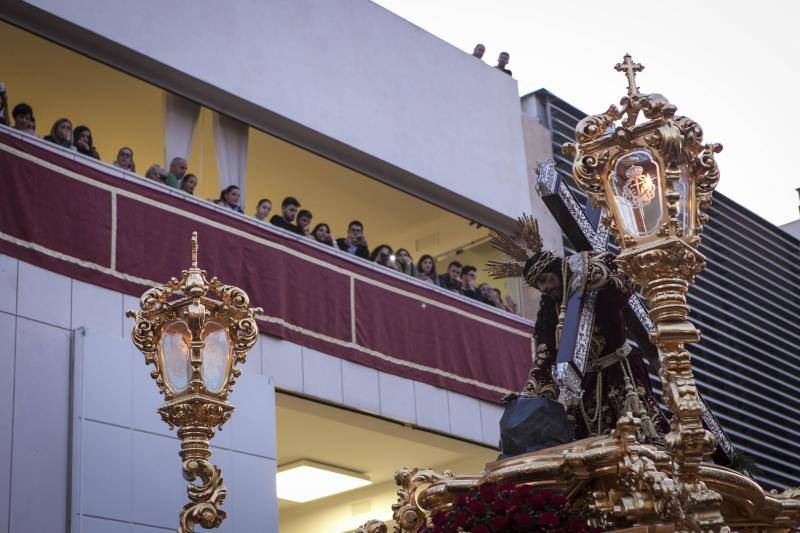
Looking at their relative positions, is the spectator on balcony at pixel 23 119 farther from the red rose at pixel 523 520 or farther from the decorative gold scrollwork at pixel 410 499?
the red rose at pixel 523 520

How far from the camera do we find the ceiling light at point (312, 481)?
53.9ft

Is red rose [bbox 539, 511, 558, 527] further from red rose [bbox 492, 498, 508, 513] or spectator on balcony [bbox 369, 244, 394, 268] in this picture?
spectator on balcony [bbox 369, 244, 394, 268]

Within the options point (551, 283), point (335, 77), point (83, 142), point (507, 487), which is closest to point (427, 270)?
point (335, 77)

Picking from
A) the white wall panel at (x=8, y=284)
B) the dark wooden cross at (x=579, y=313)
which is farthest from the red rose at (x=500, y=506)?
the white wall panel at (x=8, y=284)

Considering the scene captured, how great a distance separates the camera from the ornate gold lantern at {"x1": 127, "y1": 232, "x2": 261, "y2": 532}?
291 inches

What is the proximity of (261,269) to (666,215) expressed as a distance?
7.55 metres

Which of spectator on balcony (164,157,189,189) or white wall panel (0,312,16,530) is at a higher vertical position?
spectator on balcony (164,157,189,189)

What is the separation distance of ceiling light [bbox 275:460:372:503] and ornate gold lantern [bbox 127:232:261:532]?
28.5 ft

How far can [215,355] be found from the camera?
300 inches

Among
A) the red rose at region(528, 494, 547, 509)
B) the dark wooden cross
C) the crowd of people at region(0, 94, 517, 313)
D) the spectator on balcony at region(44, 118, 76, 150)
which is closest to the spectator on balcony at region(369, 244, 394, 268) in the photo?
the crowd of people at region(0, 94, 517, 313)

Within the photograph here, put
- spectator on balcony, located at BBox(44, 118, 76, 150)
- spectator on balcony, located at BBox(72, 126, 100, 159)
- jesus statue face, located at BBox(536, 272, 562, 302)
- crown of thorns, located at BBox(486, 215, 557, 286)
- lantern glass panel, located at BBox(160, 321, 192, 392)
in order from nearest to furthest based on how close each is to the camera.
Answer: lantern glass panel, located at BBox(160, 321, 192, 392), jesus statue face, located at BBox(536, 272, 562, 302), crown of thorns, located at BBox(486, 215, 557, 286), spectator on balcony, located at BBox(44, 118, 76, 150), spectator on balcony, located at BBox(72, 126, 100, 159)

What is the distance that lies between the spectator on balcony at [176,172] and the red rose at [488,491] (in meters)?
7.37

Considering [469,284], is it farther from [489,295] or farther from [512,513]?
[512,513]

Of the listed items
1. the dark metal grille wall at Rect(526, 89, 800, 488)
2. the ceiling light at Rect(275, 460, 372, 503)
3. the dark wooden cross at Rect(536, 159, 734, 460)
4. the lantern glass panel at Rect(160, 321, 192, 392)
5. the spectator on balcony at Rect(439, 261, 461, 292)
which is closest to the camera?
the dark wooden cross at Rect(536, 159, 734, 460)
